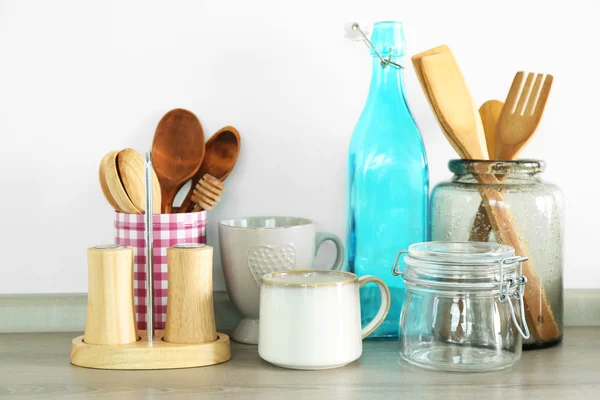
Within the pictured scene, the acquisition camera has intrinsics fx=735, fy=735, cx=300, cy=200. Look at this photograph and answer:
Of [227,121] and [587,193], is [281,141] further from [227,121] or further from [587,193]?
[587,193]

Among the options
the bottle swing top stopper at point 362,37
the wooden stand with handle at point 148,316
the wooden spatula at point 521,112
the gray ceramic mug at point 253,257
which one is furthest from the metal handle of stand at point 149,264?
the wooden spatula at point 521,112

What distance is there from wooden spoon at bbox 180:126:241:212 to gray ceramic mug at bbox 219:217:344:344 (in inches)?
3.7

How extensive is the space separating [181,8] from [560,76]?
0.54 metres

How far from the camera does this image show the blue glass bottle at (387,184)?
0.96 m

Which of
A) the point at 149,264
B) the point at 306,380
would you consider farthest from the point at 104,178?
the point at 306,380

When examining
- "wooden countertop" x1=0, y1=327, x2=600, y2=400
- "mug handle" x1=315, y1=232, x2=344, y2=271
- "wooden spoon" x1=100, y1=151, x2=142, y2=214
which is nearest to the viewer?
"wooden countertop" x1=0, y1=327, x2=600, y2=400

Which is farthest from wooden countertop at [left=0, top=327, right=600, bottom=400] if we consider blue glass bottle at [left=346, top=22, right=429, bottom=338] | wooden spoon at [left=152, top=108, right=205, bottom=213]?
wooden spoon at [left=152, top=108, right=205, bottom=213]

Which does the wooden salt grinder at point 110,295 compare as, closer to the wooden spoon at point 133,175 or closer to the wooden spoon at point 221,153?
the wooden spoon at point 133,175

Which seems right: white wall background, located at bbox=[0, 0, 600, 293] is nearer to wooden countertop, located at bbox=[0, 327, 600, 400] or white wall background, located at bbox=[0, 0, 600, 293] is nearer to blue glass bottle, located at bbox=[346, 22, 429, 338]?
blue glass bottle, located at bbox=[346, 22, 429, 338]

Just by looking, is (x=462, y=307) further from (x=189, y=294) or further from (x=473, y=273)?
(x=189, y=294)

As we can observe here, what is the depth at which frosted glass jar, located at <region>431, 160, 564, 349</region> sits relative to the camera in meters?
0.90

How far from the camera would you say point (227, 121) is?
3.37 feet

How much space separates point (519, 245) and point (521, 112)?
174 mm

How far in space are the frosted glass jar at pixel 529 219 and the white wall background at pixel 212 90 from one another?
123 mm
